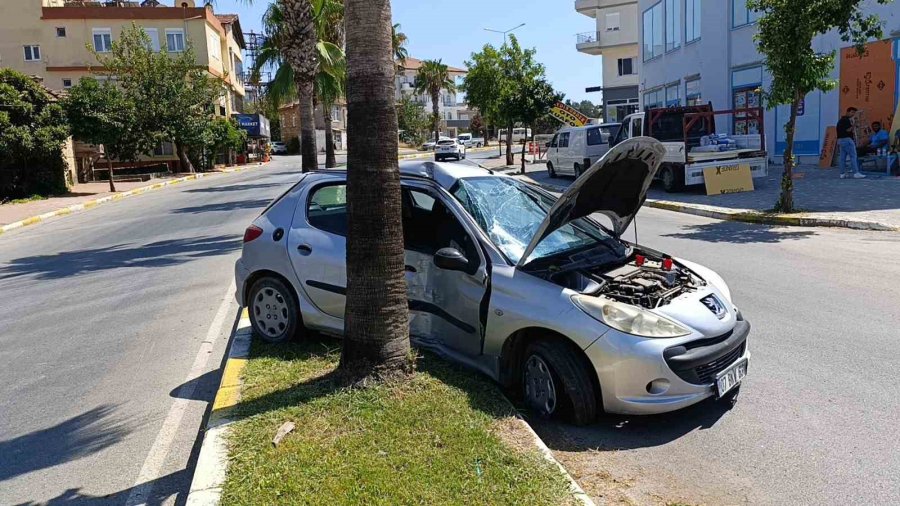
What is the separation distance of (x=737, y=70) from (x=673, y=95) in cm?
639

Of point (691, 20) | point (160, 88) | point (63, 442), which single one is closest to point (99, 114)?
point (160, 88)

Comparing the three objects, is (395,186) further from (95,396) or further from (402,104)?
(402,104)

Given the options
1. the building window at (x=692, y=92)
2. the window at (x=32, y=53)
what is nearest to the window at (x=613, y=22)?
the building window at (x=692, y=92)

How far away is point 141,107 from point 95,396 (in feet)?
116

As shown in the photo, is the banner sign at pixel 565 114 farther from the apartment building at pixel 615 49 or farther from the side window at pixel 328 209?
the side window at pixel 328 209

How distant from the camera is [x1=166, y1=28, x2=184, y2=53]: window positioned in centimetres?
4916

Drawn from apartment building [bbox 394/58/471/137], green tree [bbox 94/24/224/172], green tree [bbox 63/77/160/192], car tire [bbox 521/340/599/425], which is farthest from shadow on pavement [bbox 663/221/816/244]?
apartment building [bbox 394/58/471/137]

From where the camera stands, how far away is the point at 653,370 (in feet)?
13.9

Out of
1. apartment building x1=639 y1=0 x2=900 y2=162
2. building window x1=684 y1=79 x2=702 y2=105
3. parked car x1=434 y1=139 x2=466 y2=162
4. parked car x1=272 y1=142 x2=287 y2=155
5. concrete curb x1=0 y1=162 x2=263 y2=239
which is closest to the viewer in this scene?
concrete curb x1=0 y1=162 x2=263 y2=239

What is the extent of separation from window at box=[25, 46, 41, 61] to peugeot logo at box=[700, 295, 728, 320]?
56860 mm

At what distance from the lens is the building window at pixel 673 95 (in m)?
31.0

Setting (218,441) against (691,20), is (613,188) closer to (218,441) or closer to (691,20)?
(218,441)

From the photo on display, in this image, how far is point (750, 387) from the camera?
201 inches

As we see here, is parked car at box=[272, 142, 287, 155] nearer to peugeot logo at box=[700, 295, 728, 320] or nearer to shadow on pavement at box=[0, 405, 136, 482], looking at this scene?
shadow on pavement at box=[0, 405, 136, 482]
